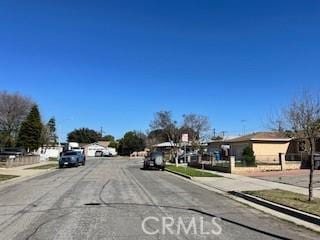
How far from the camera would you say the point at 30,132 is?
80.2 metres

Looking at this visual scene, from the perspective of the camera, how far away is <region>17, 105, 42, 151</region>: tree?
7981 cm

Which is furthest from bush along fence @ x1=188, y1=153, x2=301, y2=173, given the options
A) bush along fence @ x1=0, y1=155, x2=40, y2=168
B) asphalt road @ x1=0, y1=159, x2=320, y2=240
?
bush along fence @ x1=0, y1=155, x2=40, y2=168

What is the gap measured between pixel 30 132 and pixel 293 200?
67.0 m

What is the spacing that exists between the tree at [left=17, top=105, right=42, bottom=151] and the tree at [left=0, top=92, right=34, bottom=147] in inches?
233

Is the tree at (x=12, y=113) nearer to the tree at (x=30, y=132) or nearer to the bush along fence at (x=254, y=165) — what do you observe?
the tree at (x=30, y=132)

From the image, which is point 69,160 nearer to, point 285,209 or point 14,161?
point 14,161

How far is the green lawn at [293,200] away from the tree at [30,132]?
63.2 m

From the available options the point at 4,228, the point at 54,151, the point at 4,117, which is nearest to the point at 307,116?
the point at 4,228

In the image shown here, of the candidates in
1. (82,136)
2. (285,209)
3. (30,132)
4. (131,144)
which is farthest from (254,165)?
(82,136)

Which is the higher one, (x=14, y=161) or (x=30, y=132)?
(x=30, y=132)

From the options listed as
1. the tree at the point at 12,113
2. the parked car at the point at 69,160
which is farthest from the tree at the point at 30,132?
the parked car at the point at 69,160

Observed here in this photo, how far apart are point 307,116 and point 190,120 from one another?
78956mm

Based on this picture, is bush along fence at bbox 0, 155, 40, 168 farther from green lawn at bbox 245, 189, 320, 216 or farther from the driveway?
green lawn at bbox 245, 189, 320, 216

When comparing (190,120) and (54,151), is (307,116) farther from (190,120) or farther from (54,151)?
(54,151)
